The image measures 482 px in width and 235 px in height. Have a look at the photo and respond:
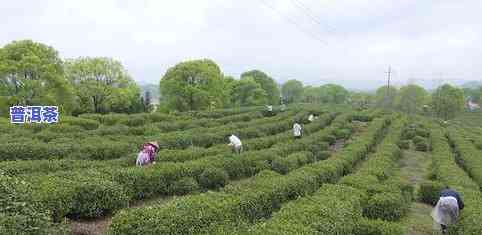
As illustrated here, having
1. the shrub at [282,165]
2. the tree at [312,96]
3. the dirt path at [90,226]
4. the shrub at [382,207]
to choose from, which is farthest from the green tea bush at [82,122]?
the tree at [312,96]

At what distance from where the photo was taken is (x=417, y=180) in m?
21.9

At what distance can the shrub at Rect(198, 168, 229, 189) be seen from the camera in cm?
1549

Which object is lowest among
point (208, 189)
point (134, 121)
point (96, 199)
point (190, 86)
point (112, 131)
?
point (208, 189)

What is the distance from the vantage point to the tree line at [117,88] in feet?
139

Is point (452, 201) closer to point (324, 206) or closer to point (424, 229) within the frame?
point (424, 229)

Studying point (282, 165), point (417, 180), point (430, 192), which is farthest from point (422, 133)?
point (282, 165)

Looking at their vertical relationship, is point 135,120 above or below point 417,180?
above

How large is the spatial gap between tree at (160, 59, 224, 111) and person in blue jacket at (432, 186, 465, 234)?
5057 cm

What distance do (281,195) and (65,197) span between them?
6.40 meters

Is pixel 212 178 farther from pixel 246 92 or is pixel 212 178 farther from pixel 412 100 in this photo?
pixel 412 100

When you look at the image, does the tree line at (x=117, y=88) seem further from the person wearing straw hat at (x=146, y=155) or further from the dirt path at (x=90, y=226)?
the dirt path at (x=90, y=226)

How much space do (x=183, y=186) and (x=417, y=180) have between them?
1368 centimetres

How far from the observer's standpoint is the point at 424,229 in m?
13.6

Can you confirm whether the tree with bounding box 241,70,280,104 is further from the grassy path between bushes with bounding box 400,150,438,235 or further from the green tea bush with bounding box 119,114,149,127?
the grassy path between bushes with bounding box 400,150,438,235
